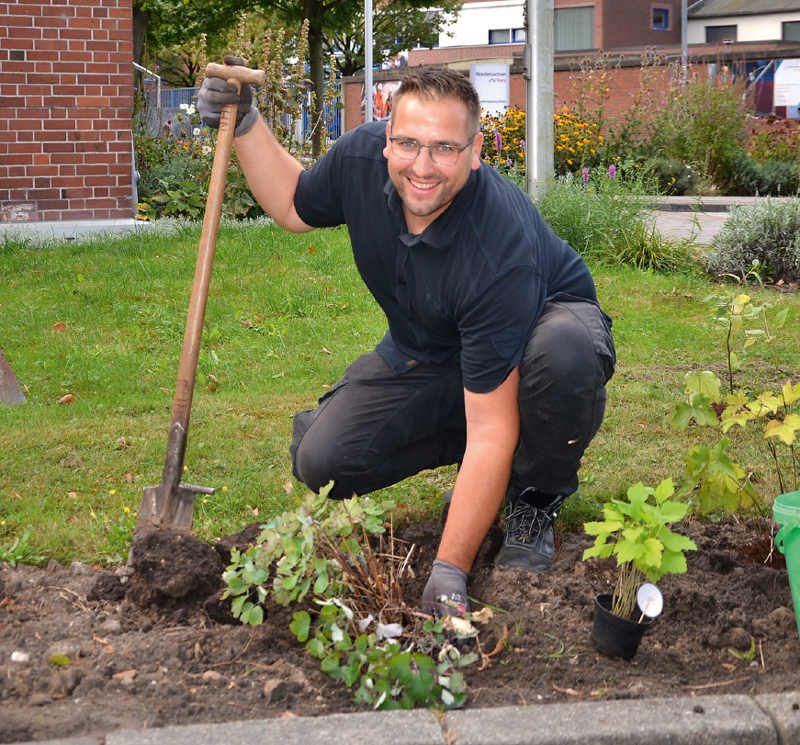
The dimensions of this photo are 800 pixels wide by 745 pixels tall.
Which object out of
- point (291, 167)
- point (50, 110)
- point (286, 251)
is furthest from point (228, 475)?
point (50, 110)

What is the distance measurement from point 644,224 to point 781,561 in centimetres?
566

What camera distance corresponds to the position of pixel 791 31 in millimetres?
39344

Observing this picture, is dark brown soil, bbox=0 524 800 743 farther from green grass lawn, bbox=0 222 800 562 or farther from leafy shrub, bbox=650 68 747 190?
leafy shrub, bbox=650 68 747 190

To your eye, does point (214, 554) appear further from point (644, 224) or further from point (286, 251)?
point (644, 224)

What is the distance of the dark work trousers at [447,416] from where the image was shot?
2738 mm

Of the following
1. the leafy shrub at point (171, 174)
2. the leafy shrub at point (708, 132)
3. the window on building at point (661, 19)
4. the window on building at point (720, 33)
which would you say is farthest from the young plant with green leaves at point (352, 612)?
the window on building at point (661, 19)

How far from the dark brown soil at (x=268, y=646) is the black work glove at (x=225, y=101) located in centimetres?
134

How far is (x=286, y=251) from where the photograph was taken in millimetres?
7328

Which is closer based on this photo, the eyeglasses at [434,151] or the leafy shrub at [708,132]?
the eyeglasses at [434,151]

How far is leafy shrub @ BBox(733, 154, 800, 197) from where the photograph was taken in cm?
1502

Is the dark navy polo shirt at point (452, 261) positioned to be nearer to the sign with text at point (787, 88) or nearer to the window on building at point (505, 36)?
the sign with text at point (787, 88)

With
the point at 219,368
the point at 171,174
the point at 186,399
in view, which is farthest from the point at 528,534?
the point at 171,174

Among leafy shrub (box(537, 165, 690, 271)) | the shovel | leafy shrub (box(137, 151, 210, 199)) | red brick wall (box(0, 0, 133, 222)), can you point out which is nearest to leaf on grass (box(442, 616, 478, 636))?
the shovel

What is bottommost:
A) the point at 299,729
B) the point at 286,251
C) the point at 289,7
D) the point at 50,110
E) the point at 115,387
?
the point at 299,729
